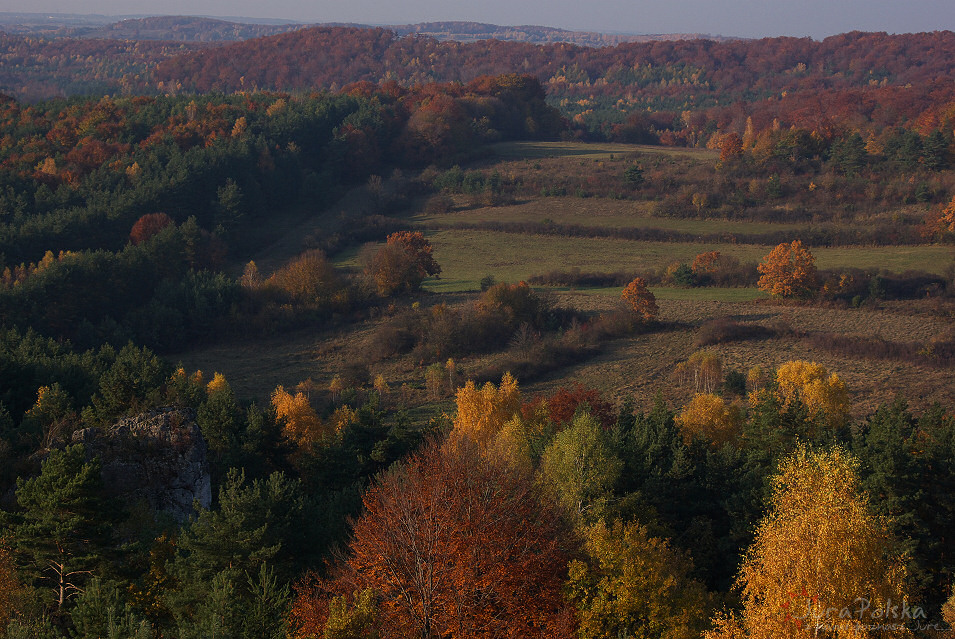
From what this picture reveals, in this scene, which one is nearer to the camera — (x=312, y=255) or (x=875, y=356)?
(x=875, y=356)

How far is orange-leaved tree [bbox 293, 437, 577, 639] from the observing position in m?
15.4

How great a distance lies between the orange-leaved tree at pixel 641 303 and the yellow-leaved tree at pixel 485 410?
17597 mm

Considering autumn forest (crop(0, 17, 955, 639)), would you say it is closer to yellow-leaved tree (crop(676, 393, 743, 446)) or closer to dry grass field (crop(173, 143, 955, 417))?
yellow-leaved tree (crop(676, 393, 743, 446))

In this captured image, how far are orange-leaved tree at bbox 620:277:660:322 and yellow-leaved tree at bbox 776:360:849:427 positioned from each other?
15.0m

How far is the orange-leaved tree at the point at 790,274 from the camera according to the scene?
5141cm

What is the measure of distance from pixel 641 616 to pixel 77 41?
205m

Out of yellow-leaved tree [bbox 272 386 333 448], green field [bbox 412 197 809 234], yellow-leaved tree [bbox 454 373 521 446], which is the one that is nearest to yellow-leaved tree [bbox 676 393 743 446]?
yellow-leaved tree [bbox 454 373 521 446]

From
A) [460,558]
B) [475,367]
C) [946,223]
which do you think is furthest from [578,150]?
[460,558]

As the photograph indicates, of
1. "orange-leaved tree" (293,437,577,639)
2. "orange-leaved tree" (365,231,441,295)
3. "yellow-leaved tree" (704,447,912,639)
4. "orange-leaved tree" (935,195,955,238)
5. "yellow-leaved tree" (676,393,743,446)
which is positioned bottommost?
"orange-leaved tree" (365,231,441,295)

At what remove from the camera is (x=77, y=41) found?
612 ft

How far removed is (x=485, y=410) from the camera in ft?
103

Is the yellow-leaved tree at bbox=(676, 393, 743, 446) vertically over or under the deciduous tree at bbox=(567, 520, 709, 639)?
under

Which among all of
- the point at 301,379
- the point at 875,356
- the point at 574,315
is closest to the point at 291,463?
the point at 301,379

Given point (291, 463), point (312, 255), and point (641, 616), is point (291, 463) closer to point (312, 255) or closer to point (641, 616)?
point (641, 616)
